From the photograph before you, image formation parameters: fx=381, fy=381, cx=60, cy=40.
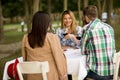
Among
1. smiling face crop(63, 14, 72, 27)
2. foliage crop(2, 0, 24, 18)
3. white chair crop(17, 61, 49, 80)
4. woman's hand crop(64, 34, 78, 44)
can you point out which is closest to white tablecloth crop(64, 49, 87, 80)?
white chair crop(17, 61, 49, 80)

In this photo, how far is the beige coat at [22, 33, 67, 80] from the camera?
4863mm

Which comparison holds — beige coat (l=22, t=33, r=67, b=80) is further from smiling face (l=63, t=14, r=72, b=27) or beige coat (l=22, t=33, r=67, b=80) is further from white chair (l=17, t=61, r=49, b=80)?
smiling face (l=63, t=14, r=72, b=27)

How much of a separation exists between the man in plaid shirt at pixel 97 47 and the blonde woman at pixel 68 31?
1.18 meters

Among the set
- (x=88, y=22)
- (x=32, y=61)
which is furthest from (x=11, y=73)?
(x=88, y=22)

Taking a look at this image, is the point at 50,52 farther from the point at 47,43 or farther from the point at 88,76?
the point at 88,76

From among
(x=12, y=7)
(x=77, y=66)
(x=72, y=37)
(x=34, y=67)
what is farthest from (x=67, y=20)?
(x=12, y=7)

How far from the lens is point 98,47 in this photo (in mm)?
5234

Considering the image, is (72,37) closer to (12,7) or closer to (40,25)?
(40,25)

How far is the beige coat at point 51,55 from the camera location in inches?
191

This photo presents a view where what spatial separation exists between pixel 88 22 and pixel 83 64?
1.95 ft

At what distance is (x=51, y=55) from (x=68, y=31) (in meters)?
1.97

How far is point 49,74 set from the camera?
4.94 m

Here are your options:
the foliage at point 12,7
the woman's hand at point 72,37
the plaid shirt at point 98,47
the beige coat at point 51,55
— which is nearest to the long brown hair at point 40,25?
the beige coat at point 51,55

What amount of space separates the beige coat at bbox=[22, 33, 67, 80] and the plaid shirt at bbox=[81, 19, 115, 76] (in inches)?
19.4
